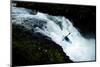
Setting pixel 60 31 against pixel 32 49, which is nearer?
pixel 32 49

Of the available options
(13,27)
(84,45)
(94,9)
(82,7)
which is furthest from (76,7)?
(13,27)

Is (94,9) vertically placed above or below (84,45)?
above

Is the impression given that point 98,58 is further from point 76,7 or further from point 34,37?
point 34,37

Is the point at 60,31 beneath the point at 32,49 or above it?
above
